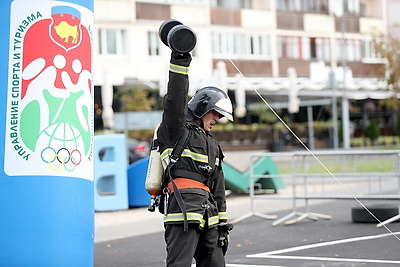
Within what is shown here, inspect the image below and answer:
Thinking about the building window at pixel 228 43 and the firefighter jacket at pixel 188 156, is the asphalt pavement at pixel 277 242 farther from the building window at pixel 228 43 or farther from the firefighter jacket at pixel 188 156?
the building window at pixel 228 43

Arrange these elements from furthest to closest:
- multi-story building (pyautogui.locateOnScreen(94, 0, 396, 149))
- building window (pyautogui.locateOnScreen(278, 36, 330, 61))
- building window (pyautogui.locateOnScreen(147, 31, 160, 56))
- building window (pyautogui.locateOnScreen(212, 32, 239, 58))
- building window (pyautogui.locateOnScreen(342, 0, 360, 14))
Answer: building window (pyautogui.locateOnScreen(342, 0, 360, 14))
building window (pyautogui.locateOnScreen(278, 36, 330, 61))
building window (pyautogui.locateOnScreen(212, 32, 239, 58))
building window (pyautogui.locateOnScreen(147, 31, 160, 56))
multi-story building (pyautogui.locateOnScreen(94, 0, 396, 149))

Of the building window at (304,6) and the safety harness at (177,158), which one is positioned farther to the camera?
the building window at (304,6)

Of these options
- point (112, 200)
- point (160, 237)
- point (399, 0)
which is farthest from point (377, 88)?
point (160, 237)

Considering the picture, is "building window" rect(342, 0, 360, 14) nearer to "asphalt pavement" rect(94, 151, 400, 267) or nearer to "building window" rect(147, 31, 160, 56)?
"building window" rect(147, 31, 160, 56)

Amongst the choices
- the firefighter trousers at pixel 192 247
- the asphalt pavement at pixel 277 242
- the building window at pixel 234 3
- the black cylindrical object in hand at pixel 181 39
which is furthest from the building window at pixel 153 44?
the black cylindrical object in hand at pixel 181 39

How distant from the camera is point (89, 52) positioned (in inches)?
318

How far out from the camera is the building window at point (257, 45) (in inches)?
1998

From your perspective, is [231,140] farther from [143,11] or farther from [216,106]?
[216,106]

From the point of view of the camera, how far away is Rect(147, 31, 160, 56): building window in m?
45.8

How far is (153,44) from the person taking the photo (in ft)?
151

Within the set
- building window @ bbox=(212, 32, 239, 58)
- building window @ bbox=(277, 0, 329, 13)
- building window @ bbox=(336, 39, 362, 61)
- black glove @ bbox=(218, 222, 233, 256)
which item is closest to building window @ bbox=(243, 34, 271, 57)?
building window @ bbox=(212, 32, 239, 58)

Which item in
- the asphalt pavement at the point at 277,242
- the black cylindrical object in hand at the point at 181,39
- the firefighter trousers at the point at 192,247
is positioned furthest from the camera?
the asphalt pavement at the point at 277,242

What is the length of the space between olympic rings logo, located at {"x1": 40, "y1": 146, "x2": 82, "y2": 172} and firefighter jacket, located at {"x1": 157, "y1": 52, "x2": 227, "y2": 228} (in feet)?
6.23

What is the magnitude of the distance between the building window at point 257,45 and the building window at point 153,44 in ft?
21.9
